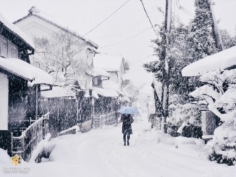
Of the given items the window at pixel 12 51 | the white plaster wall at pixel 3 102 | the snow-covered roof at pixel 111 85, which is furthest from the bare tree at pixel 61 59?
the snow-covered roof at pixel 111 85

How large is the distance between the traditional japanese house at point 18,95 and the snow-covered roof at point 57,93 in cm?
213

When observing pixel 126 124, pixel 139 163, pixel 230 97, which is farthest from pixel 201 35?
pixel 139 163

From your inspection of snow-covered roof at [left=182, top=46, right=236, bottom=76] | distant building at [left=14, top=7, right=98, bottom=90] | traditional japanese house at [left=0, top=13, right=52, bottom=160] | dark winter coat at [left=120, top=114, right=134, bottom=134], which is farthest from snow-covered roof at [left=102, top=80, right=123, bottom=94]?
snow-covered roof at [left=182, top=46, right=236, bottom=76]

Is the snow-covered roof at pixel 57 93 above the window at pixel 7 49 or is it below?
below

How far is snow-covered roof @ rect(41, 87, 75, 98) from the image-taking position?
19.0 metres

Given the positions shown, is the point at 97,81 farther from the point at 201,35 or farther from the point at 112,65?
the point at 201,35

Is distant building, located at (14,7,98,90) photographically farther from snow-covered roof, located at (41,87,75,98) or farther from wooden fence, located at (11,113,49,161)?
wooden fence, located at (11,113,49,161)

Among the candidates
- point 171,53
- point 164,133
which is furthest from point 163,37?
point 164,133

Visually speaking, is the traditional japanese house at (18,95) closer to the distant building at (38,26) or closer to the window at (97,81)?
the distant building at (38,26)

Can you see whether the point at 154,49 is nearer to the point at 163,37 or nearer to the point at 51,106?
the point at 163,37

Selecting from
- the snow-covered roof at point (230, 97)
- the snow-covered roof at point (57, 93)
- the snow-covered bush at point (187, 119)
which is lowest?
the snow-covered bush at point (187, 119)

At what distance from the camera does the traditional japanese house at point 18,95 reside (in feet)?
32.8

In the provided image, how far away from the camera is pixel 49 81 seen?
50.1 feet

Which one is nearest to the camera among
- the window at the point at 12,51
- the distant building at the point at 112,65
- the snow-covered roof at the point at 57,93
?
the window at the point at 12,51
